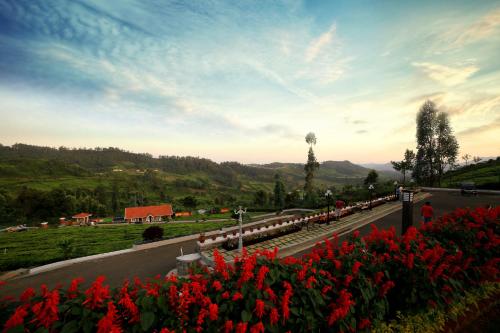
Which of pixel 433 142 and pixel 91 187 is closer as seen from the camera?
pixel 433 142

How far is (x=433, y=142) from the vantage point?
48.6 metres

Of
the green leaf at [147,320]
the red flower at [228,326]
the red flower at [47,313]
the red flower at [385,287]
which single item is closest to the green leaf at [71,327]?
the red flower at [47,313]

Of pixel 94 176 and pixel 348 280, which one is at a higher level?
pixel 348 280

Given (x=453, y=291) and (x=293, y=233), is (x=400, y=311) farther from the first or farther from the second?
(x=293, y=233)

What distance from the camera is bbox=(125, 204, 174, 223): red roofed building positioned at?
5809 centimetres

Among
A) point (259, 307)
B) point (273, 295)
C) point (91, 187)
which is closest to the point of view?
point (259, 307)

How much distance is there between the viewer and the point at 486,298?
538cm

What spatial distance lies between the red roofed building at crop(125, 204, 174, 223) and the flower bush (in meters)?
58.7

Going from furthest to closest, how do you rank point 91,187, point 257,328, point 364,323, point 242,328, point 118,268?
point 91,187, point 118,268, point 364,323, point 257,328, point 242,328

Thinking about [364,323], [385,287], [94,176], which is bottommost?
[94,176]

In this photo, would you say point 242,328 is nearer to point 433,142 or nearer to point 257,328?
point 257,328

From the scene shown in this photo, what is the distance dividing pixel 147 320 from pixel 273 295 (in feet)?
5.46

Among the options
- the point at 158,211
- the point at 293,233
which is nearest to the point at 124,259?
the point at 293,233

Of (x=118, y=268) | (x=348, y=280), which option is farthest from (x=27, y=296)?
(x=118, y=268)
